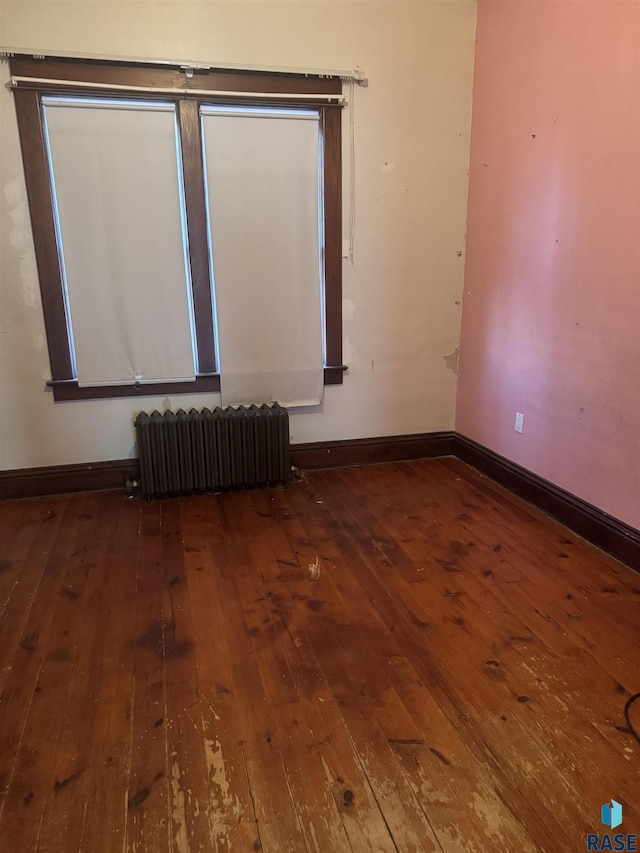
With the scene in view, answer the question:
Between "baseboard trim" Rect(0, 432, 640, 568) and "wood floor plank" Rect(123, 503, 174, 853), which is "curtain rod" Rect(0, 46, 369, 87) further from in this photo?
"wood floor plank" Rect(123, 503, 174, 853)

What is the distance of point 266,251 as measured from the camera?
3.31m

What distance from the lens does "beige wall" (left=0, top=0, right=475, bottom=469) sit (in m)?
2.90

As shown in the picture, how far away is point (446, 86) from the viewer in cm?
338

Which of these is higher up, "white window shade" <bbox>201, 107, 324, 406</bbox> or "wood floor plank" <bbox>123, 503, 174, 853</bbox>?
"white window shade" <bbox>201, 107, 324, 406</bbox>

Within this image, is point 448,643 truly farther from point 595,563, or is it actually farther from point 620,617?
point 595,563

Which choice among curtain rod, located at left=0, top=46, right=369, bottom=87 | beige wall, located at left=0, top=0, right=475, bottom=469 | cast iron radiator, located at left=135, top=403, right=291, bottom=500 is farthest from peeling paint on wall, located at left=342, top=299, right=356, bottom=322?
curtain rod, located at left=0, top=46, right=369, bottom=87

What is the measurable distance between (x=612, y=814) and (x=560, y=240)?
2364 mm

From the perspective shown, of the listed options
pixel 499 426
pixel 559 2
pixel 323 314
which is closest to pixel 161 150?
pixel 323 314

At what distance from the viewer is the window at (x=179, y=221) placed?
2938 mm

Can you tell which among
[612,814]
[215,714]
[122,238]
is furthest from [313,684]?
[122,238]

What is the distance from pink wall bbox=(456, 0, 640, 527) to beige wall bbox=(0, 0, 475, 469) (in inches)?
9.0

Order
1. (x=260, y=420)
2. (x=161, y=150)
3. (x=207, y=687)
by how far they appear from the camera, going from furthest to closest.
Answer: (x=260, y=420) → (x=161, y=150) → (x=207, y=687)

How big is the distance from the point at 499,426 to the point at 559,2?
212 cm

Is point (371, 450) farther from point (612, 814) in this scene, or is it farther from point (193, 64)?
point (612, 814)
